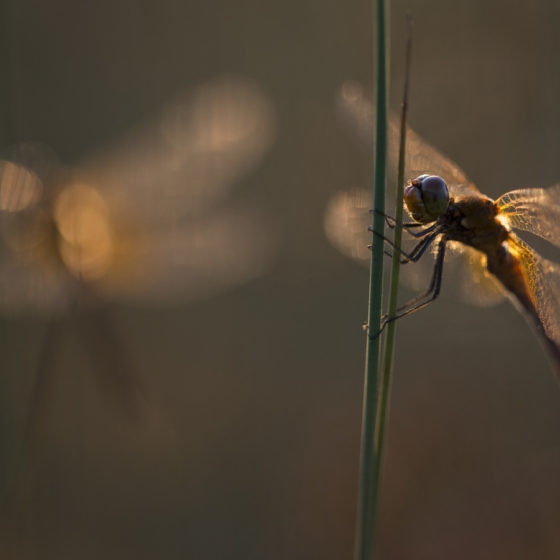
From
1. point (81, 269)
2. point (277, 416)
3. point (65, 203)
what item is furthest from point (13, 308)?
point (277, 416)

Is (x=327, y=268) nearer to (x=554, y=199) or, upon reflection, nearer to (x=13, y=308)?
(x=13, y=308)

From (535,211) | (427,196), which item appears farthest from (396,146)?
(535,211)

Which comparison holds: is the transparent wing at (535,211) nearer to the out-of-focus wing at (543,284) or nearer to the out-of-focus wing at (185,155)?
the out-of-focus wing at (543,284)

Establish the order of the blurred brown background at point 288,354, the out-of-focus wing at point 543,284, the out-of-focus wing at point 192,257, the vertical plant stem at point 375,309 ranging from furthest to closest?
the out-of-focus wing at point 192,257, the blurred brown background at point 288,354, the out-of-focus wing at point 543,284, the vertical plant stem at point 375,309

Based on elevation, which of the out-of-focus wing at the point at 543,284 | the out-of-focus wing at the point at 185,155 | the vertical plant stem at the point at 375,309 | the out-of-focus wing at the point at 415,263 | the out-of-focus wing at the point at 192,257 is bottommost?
the vertical plant stem at the point at 375,309

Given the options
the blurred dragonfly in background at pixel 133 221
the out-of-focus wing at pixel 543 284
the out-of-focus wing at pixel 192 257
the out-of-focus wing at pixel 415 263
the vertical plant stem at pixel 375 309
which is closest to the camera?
the vertical plant stem at pixel 375 309

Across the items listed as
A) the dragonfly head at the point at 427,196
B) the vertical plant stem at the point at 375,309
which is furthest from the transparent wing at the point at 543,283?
the vertical plant stem at the point at 375,309

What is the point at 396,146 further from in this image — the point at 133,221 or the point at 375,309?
the point at 133,221
